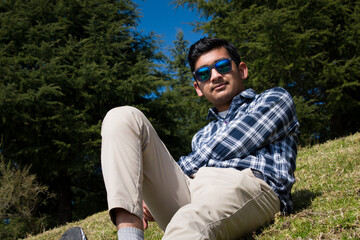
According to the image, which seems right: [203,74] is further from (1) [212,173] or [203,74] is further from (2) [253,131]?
(1) [212,173]

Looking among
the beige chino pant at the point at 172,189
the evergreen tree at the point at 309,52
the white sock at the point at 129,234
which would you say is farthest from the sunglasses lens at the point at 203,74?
the evergreen tree at the point at 309,52

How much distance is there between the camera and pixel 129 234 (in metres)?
1.57

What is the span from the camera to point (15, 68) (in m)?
11.4

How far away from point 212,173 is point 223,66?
3.78ft

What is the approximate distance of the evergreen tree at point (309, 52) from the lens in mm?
11094

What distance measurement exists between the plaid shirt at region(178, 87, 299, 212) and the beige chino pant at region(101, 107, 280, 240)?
0.37 ft

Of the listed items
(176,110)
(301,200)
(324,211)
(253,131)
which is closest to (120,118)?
(253,131)

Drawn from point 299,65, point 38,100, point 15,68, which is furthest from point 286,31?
point 15,68

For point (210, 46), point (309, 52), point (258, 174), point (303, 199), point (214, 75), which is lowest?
point (303, 199)

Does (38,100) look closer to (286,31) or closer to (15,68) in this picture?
(15,68)

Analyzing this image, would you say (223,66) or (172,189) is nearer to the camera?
(172,189)

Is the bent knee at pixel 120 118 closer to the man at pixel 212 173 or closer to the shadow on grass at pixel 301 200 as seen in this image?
the man at pixel 212 173

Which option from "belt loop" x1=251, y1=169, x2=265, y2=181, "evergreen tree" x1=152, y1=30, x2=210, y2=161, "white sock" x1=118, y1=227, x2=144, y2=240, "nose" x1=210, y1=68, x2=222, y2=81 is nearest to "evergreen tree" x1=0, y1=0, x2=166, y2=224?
"evergreen tree" x1=152, y1=30, x2=210, y2=161

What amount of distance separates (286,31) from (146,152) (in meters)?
10.3
